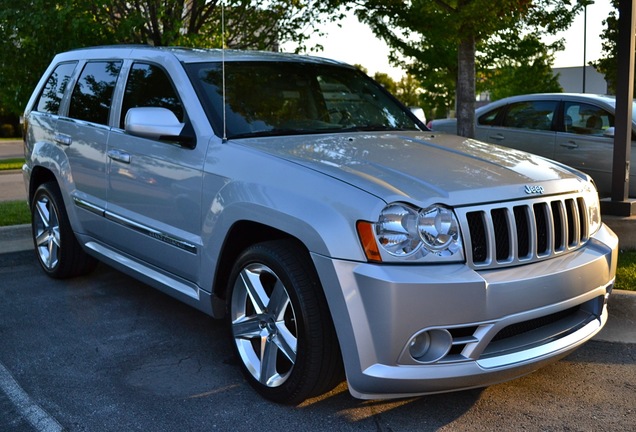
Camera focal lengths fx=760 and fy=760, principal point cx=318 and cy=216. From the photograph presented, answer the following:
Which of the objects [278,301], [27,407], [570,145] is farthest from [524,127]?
[27,407]

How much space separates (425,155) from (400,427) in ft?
4.77

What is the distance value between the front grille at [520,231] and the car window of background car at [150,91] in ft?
6.73

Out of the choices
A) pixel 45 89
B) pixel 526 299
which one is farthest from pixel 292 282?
pixel 45 89

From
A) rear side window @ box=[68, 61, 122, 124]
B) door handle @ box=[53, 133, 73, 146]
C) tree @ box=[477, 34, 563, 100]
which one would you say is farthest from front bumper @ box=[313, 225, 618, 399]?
tree @ box=[477, 34, 563, 100]

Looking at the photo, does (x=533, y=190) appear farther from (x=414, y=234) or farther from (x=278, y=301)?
(x=278, y=301)

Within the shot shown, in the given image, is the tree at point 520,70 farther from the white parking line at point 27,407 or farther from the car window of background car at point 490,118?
the white parking line at point 27,407

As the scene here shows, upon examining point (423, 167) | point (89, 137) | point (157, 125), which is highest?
point (157, 125)

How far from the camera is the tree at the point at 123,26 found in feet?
28.7

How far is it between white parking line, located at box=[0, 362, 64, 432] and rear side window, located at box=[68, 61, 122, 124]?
1.99 metres

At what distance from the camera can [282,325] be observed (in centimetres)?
379

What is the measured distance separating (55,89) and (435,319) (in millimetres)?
4297

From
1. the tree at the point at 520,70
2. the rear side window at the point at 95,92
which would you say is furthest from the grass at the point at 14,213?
the tree at the point at 520,70

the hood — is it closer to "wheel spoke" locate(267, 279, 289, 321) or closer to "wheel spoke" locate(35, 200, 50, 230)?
"wheel spoke" locate(267, 279, 289, 321)

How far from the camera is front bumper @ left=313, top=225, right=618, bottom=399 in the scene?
3.26 metres
